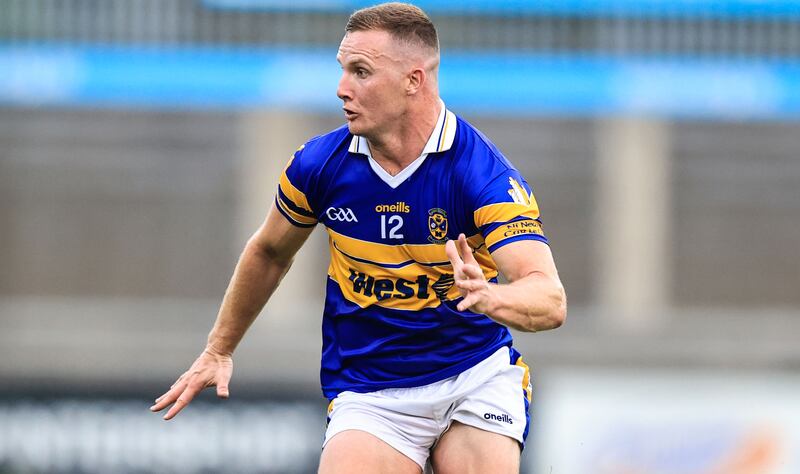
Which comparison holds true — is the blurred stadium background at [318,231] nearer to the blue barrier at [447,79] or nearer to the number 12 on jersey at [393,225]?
the blue barrier at [447,79]

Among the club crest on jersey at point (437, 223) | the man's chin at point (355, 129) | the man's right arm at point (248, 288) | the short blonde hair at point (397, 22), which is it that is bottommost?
the man's right arm at point (248, 288)

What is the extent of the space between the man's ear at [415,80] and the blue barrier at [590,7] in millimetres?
9138

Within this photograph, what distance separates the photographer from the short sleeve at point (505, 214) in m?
4.88

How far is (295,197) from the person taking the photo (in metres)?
5.38

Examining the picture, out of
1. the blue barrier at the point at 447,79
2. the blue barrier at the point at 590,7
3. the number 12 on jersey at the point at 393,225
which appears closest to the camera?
the number 12 on jersey at the point at 393,225

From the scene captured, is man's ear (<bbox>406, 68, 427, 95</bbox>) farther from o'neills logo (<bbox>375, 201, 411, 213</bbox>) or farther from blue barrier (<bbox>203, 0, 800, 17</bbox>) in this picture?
blue barrier (<bbox>203, 0, 800, 17</bbox>)

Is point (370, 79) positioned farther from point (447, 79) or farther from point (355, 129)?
point (447, 79)

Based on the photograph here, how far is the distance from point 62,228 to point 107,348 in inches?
179

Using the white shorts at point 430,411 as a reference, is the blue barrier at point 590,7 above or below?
above

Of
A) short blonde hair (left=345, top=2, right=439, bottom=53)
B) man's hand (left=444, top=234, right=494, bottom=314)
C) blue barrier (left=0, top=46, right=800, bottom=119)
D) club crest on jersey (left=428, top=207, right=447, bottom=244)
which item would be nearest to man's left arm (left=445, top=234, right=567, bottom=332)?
man's hand (left=444, top=234, right=494, bottom=314)

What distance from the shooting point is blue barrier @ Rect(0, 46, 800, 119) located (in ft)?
47.6

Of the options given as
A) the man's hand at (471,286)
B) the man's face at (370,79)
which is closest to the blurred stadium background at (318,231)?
the man's face at (370,79)

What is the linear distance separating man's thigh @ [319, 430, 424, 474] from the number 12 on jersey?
743 millimetres

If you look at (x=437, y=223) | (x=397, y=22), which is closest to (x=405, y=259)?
(x=437, y=223)
